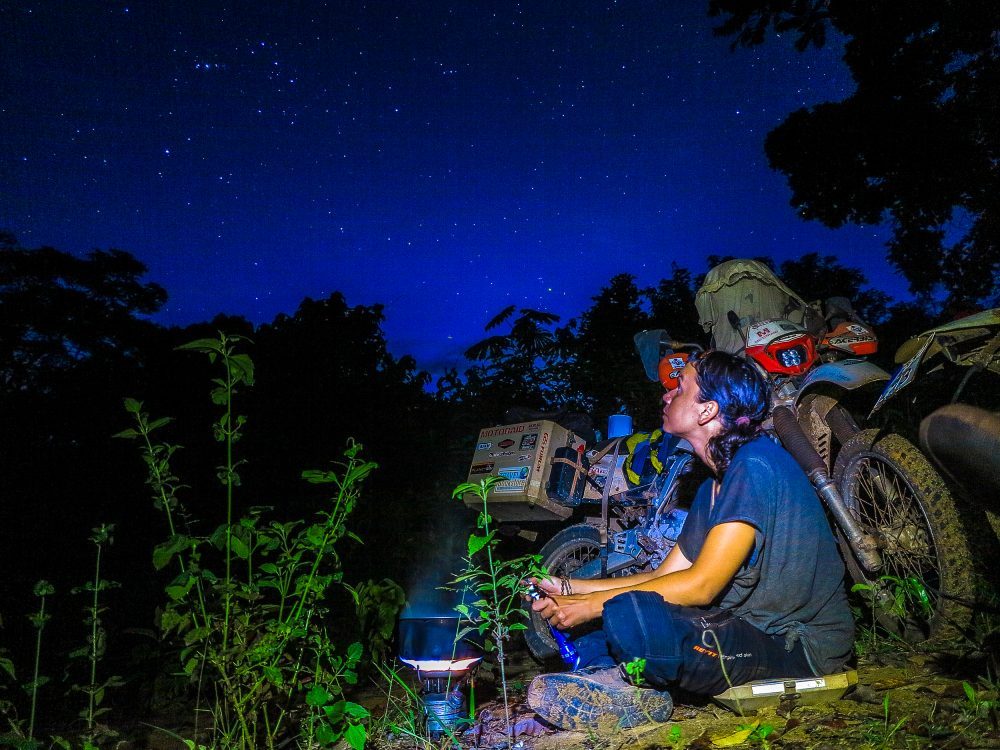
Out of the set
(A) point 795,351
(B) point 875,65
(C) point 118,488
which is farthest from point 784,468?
(B) point 875,65

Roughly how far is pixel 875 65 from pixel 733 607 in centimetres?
1100

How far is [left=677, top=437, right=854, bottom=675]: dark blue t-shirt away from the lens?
230 cm

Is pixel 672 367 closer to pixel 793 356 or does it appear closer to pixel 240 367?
pixel 793 356

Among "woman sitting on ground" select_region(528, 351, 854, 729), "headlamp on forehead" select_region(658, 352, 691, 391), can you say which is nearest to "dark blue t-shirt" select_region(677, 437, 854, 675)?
"woman sitting on ground" select_region(528, 351, 854, 729)

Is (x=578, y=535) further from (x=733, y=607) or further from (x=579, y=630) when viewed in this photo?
(x=733, y=607)

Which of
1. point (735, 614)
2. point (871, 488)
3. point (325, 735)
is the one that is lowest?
point (325, 735)

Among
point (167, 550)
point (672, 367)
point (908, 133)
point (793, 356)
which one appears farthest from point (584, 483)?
point (908, 133)

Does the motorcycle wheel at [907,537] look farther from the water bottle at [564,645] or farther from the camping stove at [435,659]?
the camping stove at [435,659]

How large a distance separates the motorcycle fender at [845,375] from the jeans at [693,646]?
5.12 feet

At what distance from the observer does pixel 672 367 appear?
4.39m

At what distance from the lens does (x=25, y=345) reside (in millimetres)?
12039

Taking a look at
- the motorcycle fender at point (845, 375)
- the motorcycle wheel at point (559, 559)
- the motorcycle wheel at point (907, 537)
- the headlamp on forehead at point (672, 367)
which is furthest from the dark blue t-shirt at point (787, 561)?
the motorcycle wheel at point (559, 559)

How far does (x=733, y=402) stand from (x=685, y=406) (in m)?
0.23

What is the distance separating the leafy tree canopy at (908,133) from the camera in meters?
9.27
